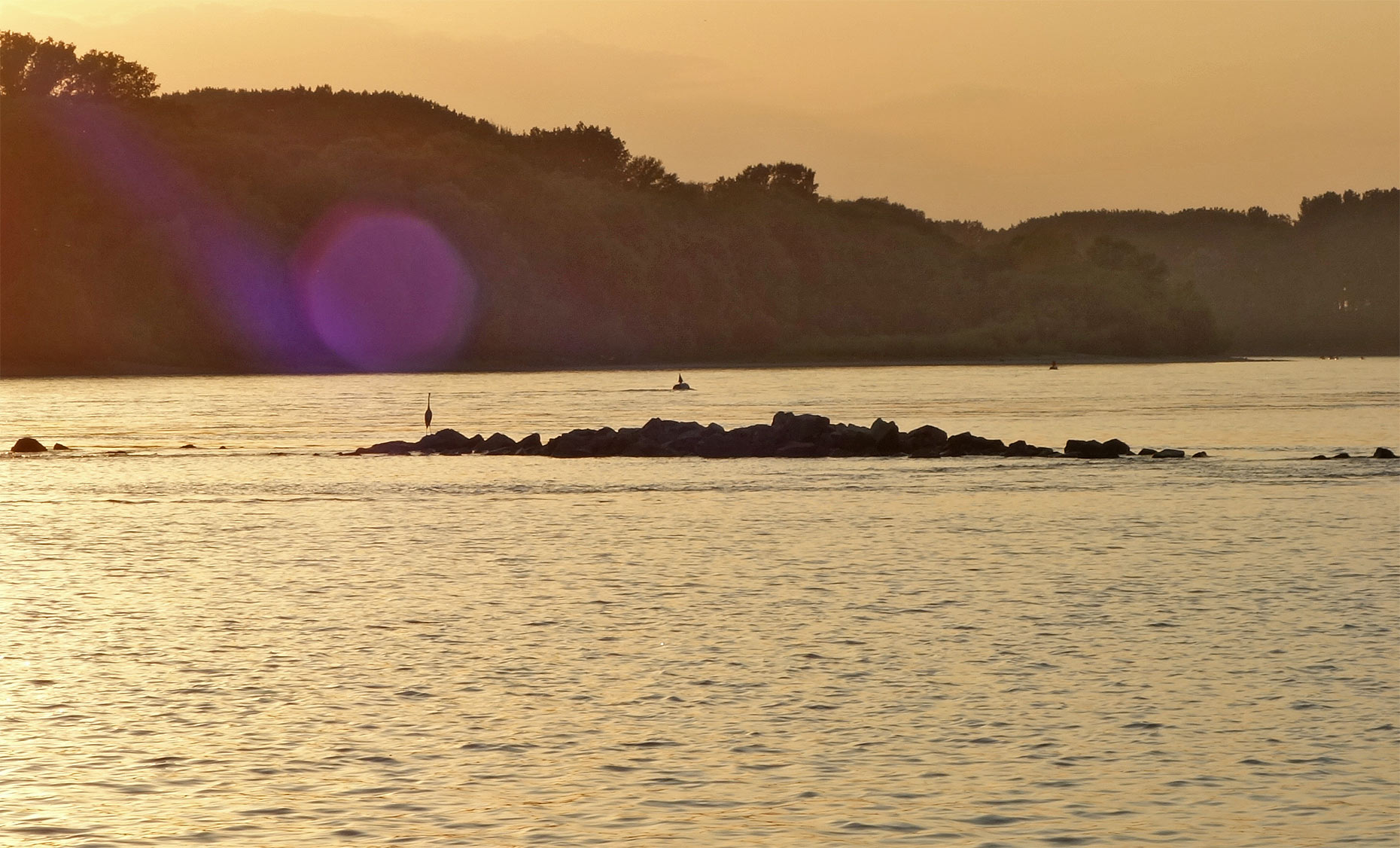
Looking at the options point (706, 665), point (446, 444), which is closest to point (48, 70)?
point (446, 444)

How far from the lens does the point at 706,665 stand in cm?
1697

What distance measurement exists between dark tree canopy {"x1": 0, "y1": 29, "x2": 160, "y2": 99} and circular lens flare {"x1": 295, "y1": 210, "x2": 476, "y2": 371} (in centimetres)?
3475

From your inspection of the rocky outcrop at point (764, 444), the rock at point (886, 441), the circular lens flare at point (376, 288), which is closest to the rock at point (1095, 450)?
the rocky outcrop at point (764, 444)

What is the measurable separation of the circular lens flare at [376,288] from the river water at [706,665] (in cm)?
14132

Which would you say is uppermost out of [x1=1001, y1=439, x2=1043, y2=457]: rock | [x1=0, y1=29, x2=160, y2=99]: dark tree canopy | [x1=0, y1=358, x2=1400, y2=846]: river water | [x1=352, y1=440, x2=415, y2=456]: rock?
[x1=0, y1=29, x2=160, y2=99]: dark tree canopy

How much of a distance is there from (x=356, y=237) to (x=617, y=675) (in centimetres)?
17140

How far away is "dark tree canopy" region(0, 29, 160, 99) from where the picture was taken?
19225 centimetres

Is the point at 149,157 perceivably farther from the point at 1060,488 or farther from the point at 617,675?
the point at 617,675

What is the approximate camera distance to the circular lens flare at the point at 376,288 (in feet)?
591

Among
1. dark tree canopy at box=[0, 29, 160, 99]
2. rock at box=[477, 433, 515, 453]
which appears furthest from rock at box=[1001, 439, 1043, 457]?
dark tree canopy at box=[0, 29, 160, 99]

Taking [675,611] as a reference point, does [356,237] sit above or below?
above

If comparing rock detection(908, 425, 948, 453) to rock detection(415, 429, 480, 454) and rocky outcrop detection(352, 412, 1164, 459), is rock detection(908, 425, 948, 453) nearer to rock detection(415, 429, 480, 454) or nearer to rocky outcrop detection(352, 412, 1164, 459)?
rocky outcrop detection(352, 412, 1164, 459)

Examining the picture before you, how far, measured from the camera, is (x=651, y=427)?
59.1 m

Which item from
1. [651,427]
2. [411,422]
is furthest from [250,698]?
[411,422]
